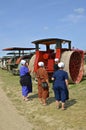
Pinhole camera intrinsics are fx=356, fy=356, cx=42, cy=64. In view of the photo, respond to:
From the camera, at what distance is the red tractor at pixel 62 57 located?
18.4 m

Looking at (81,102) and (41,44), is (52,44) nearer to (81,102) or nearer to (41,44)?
(41,44)

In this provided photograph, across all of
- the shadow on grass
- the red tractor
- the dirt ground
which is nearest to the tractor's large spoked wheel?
the red tractor

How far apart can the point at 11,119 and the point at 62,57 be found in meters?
8.53

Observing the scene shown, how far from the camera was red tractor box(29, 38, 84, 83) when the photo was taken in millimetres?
18438

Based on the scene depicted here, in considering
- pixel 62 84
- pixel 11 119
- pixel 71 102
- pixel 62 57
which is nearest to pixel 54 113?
pixel 62 84

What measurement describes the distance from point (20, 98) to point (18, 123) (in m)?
5.07

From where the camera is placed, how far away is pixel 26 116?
11.0m

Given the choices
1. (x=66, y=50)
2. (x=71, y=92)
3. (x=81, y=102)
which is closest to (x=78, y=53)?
(x=66, y=50)

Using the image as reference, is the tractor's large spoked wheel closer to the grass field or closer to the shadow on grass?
the grass field

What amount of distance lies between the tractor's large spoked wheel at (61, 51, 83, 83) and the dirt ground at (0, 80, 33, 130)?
18.4ft

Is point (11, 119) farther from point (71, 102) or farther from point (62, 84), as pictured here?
point (71, 102)

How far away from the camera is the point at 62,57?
60.7 ft

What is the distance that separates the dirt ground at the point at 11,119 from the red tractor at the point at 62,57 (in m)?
5.87

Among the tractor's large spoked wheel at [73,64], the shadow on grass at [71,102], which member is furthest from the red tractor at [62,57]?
the shadow on grass at [71,102]
